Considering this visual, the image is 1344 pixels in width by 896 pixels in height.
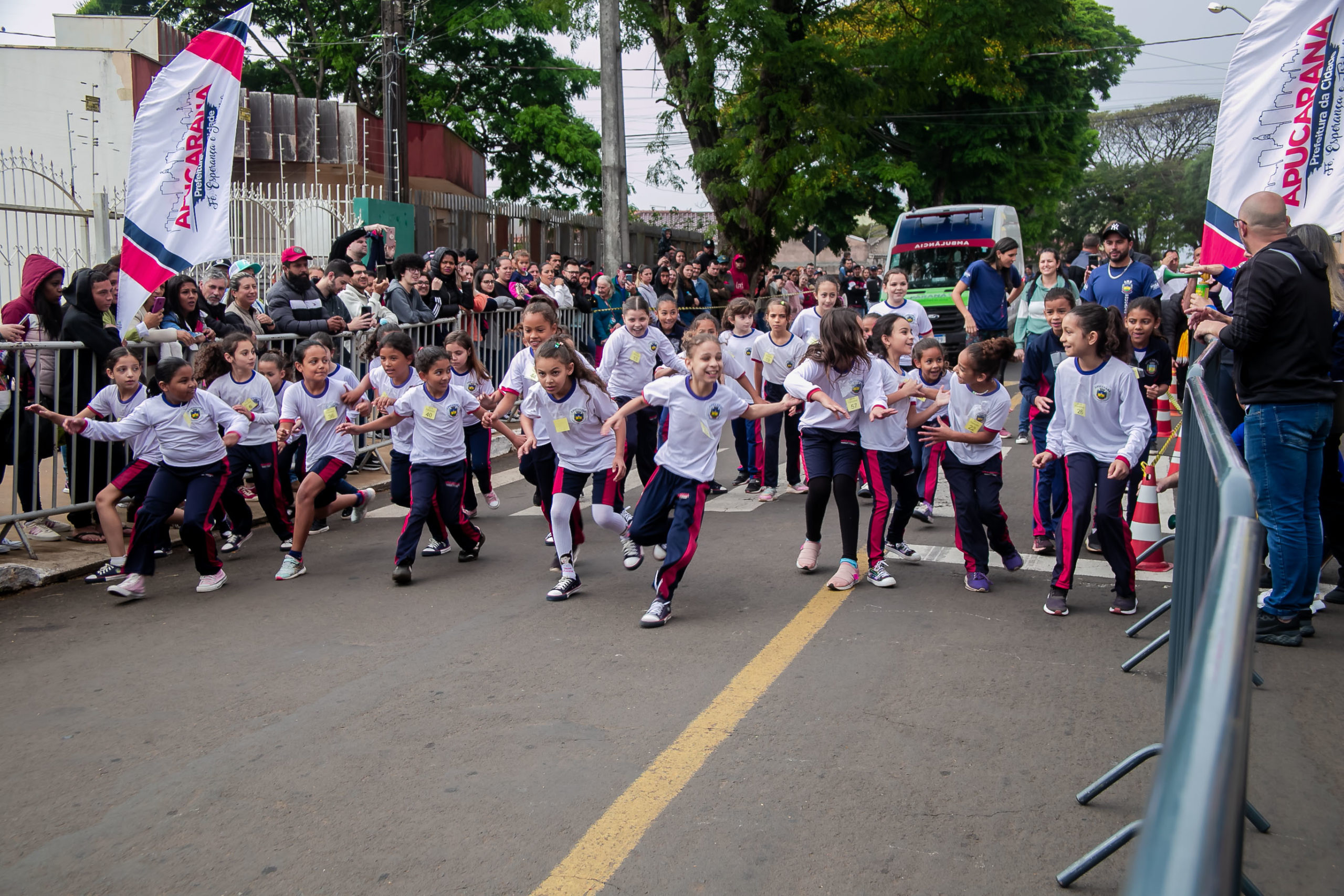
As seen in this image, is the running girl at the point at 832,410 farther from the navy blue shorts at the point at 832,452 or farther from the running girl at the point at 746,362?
the running girl at the point at 746,362

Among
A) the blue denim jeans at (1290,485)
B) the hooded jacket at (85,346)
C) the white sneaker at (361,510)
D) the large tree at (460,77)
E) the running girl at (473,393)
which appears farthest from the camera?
the large tree at (460,77)

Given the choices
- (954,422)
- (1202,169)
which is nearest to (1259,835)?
(954,422)

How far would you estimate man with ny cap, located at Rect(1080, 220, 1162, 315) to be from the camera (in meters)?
9.40

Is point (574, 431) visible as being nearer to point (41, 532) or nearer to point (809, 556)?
point (809, 556)

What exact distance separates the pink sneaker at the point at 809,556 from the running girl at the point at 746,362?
2.67 metres

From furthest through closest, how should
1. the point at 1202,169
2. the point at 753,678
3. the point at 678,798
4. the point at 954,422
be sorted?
1. the point at 1202,169
2. the point at 954,422
3. the point at 753,678
4. the point at 678,798

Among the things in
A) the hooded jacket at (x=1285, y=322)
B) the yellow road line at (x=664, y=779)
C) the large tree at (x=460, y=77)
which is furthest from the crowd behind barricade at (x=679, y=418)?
the large tree at (x=460, y=77)

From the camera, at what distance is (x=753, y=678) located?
493 centimetres

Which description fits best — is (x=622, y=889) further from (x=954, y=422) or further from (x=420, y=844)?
(x=954, y=422)

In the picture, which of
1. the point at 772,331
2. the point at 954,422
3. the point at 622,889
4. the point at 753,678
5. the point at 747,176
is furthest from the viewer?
the point at 747,176

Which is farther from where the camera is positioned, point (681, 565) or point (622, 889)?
point (681, 565)

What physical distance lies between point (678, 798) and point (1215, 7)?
674 inches

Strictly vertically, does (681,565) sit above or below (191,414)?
below

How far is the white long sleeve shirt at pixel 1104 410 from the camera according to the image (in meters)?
5.91
